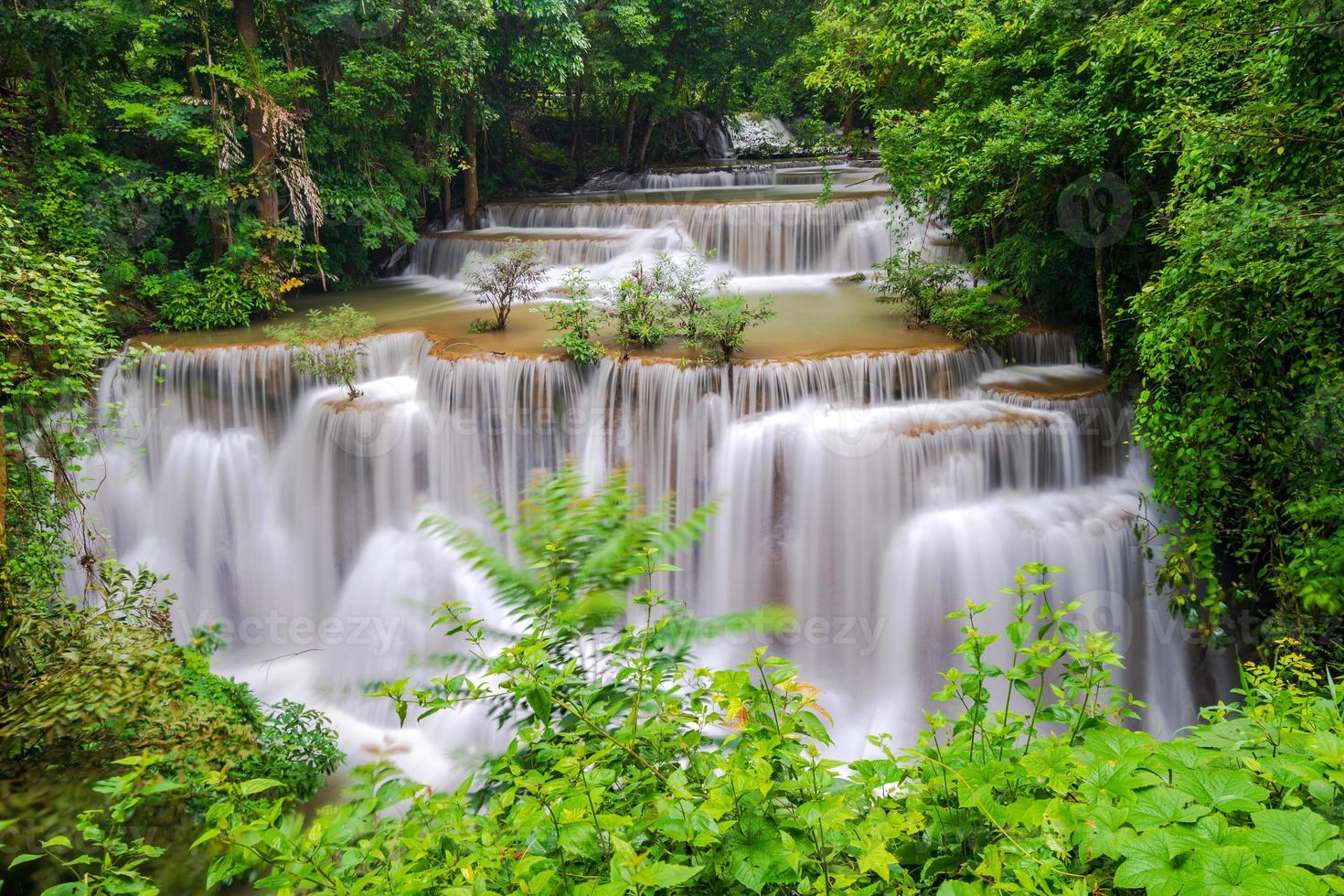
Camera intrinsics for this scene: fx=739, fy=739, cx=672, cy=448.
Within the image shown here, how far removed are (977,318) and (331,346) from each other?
25.3 feet

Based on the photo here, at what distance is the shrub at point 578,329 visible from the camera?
8031 millimetres

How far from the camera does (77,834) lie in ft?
12.6

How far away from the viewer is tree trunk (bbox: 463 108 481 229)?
14.7 metres

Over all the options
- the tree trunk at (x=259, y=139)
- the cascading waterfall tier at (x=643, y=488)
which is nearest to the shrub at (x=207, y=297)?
the tree trunk at (x=259, y=139)

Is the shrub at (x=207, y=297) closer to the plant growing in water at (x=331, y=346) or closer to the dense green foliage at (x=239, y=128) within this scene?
the dense green foliage at (x=239, y=128)

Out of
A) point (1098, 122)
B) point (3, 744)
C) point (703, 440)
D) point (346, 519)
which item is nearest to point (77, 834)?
point (3, 744)

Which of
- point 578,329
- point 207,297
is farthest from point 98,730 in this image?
point 207,297

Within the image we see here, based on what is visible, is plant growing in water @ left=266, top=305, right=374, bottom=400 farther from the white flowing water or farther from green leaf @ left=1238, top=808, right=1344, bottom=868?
green leaf @ left=1238, top=808, right=1344, bottom=868

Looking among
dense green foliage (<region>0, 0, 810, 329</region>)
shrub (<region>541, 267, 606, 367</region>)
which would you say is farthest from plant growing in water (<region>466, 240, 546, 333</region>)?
dense green foliage (<region>0, 0, 810, 329</region>)

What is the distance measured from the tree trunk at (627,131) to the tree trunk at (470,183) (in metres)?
5.23

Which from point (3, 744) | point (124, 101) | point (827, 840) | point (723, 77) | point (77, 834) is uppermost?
point (723, 77)

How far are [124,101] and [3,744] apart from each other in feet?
29.9

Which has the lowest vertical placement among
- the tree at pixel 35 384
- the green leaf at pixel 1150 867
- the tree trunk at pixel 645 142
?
the green leaf at pixel 1150 867

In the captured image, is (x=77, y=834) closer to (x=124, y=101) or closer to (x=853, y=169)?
(x=124, y=101)
